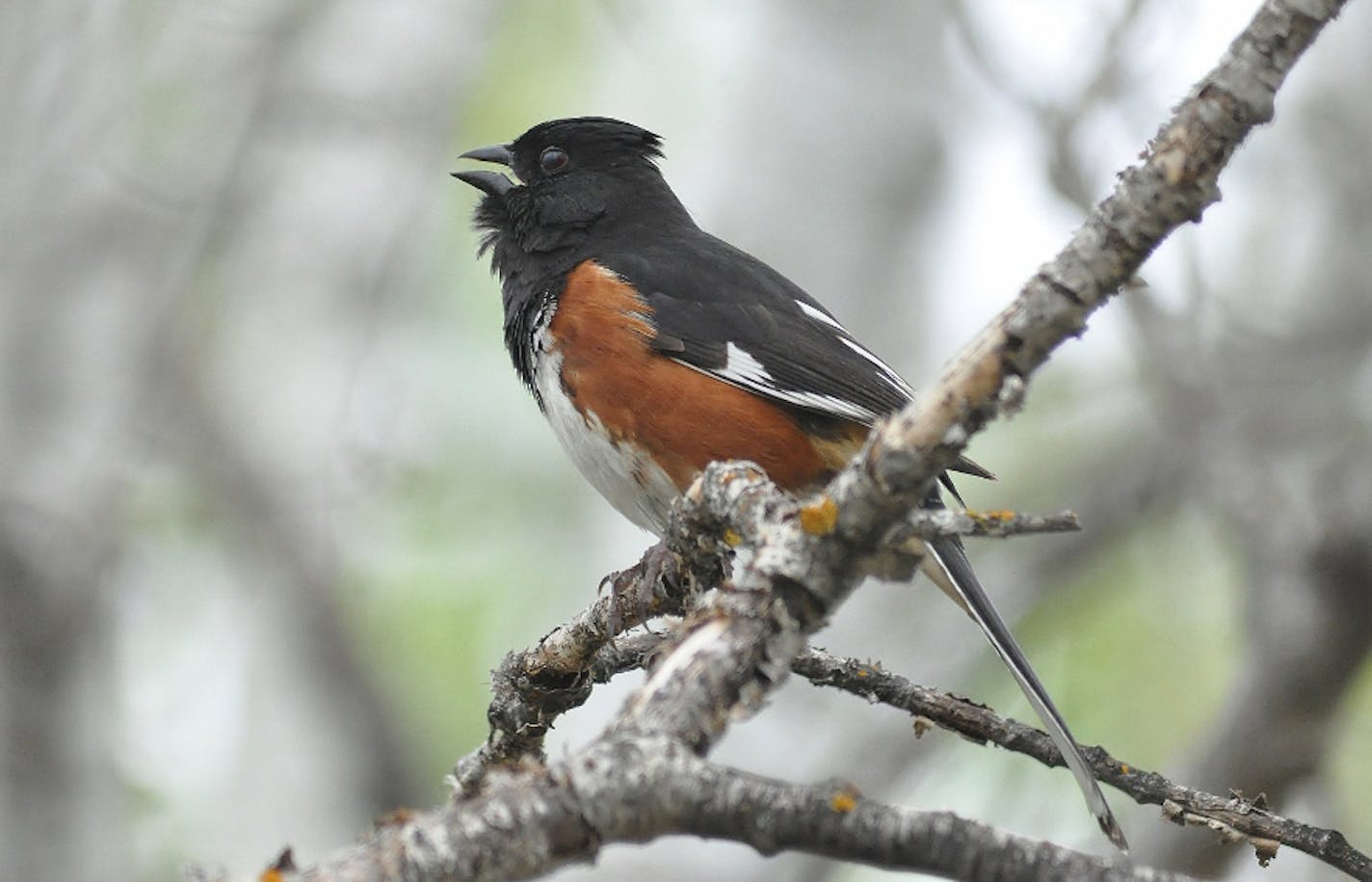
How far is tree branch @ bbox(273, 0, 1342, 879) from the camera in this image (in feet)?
5.58

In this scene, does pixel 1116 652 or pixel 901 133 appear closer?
pixel 901 133

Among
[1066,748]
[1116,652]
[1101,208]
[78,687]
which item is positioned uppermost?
[1116,652]

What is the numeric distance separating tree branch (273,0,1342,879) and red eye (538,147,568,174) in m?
3.15

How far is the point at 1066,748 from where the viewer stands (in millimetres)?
2781

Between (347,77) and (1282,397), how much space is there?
180 inches

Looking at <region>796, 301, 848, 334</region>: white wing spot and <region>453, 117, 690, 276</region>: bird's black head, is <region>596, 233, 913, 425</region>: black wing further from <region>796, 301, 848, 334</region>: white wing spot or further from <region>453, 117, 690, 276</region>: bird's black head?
<region>453, 117, 690, 276</region>: bird's black head

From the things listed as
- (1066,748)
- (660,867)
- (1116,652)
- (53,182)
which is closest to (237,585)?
(53,182)

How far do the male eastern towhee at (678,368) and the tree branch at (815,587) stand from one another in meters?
1.69

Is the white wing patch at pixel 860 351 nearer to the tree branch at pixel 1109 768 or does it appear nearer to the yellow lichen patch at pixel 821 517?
the tree branch at pixel 1109 768

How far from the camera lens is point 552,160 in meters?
5.09

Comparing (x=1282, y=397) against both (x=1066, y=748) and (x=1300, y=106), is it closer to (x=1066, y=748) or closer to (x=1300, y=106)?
(x=1300, y=106)

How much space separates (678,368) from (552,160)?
4.05ft

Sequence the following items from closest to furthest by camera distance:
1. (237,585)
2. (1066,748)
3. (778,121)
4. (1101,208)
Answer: (1101,208) → (1066,748) → (778,121) → (237,585)

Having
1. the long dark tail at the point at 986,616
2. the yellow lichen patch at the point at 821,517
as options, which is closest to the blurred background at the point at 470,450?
the long dark tail at the point at 986,616
